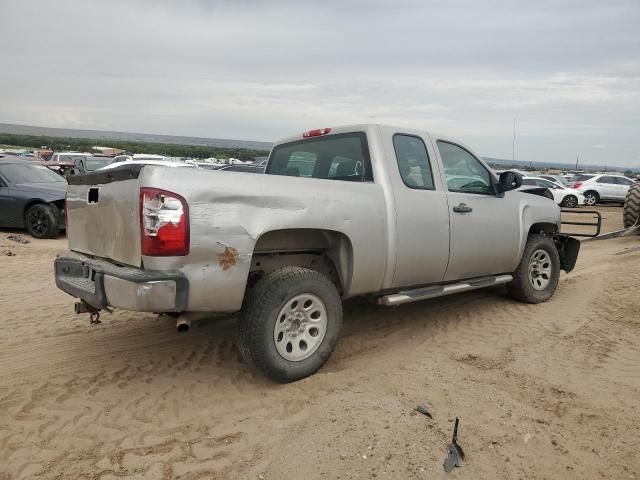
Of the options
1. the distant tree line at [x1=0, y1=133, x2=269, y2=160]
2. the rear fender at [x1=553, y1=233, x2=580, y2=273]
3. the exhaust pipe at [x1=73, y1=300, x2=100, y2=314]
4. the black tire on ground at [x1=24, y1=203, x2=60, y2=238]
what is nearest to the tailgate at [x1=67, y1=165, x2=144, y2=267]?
the exhaust pipe at [x1=73, y1=300, x2=100, y2=314]

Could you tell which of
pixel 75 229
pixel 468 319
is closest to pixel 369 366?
pixel 468 319

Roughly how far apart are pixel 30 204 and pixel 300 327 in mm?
9383

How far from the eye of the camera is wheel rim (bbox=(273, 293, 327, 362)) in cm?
368

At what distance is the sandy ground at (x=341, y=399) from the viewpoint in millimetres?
2824

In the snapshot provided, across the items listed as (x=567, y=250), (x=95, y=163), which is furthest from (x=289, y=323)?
(x=95, y=163)

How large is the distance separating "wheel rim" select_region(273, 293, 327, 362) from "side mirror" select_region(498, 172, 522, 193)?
8.25 feet

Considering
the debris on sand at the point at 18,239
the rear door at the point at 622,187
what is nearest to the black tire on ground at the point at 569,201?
the rear door at the point at 622,187

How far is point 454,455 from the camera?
2805mm

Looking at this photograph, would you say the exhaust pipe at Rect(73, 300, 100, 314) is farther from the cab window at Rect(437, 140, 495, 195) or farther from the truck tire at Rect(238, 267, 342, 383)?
the cab window at Rect(437, 140, 495, 195)

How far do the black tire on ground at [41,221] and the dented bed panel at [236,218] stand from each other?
28.3 feet

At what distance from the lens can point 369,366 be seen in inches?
162

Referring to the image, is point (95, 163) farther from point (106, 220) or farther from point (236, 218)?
point (236, 218)

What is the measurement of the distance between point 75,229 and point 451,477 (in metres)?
3.27

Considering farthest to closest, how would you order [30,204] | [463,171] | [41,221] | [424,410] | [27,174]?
[27,174], [30,204], [41,221], [463,171], [424,410]
